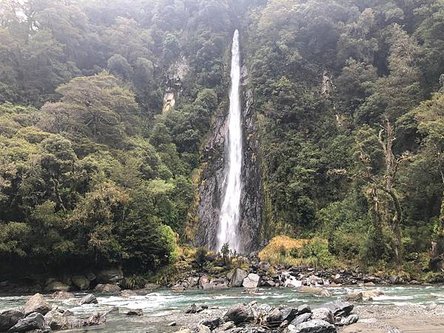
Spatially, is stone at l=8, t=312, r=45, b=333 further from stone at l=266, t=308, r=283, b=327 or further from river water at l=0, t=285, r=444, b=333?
stone at l=266, t=308, r=283, b=327

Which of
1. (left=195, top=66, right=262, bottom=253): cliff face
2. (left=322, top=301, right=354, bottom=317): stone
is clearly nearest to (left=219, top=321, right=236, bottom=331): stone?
(left=322, top=301, right=354, bottom=317): stone

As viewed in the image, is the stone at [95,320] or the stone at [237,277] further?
the stone at [237,277]

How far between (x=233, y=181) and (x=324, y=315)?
29581 millimetres

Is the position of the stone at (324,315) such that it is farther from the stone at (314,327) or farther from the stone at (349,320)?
the stone at (314,327)

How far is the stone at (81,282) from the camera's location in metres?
23.5

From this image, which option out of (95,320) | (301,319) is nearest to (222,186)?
(95,320)

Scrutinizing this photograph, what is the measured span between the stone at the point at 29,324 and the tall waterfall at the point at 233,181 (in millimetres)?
24701

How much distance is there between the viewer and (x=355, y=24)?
4362 cm

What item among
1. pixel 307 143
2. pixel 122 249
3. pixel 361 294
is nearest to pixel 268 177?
pixel 307 143

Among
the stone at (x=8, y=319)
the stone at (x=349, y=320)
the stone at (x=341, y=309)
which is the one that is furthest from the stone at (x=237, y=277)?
the stone at (x=8, y=319)

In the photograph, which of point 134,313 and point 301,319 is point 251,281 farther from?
point 301,319

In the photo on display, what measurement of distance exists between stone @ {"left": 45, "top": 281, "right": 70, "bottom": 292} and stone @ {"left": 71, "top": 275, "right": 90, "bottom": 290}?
55cm

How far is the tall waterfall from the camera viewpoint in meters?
36.2

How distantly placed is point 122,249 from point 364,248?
14.3 m
